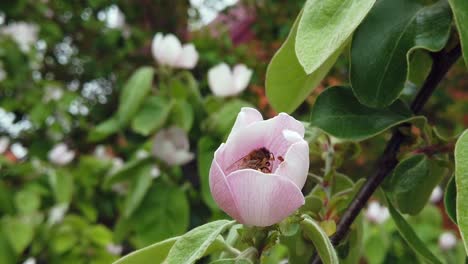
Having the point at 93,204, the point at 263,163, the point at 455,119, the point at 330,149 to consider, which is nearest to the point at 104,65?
the point at 93,204

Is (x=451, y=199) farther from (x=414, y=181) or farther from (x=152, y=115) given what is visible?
(x=152, y=115)

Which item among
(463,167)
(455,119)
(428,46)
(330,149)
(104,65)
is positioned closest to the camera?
(463,167)

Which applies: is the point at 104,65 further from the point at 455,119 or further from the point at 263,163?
the point at 263,163

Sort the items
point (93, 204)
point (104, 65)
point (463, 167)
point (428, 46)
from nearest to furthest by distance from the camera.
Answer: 1. point (463, 167)
2. point (428, 46)
3. point (93, 204)
4. point (104, 65)

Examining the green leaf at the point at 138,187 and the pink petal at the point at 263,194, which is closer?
the pink petal at the point at 263,194

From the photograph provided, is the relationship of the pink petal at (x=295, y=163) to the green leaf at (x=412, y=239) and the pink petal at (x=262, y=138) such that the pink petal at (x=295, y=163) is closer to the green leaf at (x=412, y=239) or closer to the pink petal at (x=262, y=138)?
the pink petal at (x=262, y=138)

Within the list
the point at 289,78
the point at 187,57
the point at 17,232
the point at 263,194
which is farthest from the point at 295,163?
the point at 17,232

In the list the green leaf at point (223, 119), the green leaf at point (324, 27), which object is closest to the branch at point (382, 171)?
the green leaf at point (324, 27)
